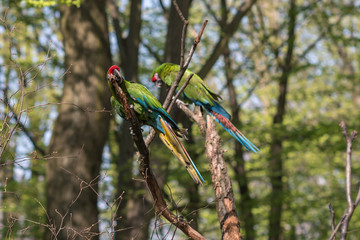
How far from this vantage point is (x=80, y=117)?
6578 mm

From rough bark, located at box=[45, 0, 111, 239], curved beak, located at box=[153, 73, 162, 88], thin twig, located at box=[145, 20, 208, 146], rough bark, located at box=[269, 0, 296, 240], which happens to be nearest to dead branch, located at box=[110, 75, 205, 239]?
thin twig, located at box=[145, 20, 208, 146]

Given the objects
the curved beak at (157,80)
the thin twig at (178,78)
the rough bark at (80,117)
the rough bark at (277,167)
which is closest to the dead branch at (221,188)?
the thin twig at (178,78)

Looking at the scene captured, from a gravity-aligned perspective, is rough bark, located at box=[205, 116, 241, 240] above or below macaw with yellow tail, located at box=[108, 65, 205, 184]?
below

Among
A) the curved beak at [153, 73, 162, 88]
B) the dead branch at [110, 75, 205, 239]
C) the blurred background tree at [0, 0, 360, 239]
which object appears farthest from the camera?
the blurred background tree at [0, 0, 360, 239]

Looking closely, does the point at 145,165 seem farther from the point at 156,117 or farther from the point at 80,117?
the point at 80,117

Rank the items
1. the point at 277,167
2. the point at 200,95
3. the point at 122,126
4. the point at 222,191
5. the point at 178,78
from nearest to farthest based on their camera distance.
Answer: the point at 178,78
the point at 222,191
the point at 200,95
the point at 122,126
the point at 277,167

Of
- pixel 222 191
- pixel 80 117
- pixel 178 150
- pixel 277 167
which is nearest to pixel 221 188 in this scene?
pixel 222 191

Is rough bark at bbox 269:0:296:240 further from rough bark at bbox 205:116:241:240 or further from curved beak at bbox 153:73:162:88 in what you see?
rough bark at bbox 205:116:241:240

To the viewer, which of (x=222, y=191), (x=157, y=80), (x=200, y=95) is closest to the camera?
(x=222, y=191)

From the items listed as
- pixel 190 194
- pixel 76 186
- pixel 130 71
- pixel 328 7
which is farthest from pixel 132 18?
pixel 328 7

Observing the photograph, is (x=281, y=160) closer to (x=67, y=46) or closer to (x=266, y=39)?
(x=266, y=39)

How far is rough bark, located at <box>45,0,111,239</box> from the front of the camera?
19.8 feet

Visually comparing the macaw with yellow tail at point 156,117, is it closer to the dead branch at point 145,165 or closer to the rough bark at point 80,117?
the dead branch at point 145,165

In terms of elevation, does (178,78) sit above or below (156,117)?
above
